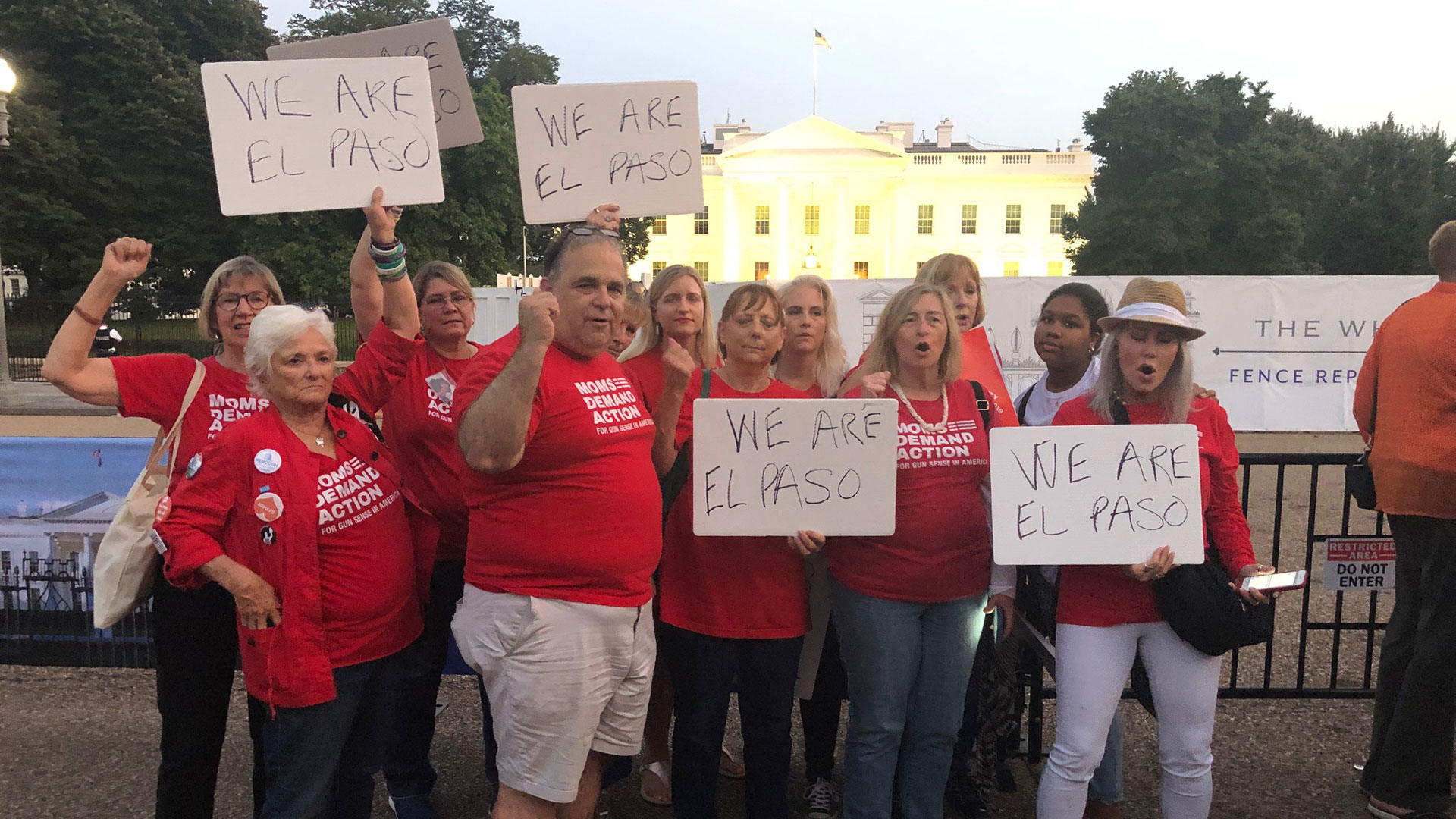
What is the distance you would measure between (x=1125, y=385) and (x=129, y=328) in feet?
91.1

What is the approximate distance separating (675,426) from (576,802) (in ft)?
3.90

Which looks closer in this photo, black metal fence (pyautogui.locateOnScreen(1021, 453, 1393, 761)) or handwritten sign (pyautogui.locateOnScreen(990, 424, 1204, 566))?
handwritten sign (pyautogui.locateOnScreen(990, 424, 1204, 566))

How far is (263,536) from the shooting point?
2.53 metres

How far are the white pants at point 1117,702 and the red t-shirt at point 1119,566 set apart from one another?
5 centimetres

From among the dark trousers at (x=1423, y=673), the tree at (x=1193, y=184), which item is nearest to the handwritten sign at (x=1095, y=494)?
the dark trousers at (x=1423, y=673)

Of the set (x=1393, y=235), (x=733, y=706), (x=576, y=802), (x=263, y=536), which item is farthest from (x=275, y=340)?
(x=1393, y=235)

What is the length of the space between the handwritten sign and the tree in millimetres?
43303

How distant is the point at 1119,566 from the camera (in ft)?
9.54

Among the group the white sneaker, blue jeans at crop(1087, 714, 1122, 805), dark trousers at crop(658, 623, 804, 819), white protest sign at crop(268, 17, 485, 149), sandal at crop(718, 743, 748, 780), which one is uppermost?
white protest sign at crop(268, 17, 485, 149)

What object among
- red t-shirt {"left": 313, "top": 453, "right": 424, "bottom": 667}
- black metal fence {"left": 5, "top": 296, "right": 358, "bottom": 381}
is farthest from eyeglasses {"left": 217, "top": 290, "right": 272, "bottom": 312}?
black metal fence {"left": 5, "top": 296, "right": 358, "bottom": 381}

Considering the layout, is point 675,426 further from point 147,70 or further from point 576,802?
point 147,70

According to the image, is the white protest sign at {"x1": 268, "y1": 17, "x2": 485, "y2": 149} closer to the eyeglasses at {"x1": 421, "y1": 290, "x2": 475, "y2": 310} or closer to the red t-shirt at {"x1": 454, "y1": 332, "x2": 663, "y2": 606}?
the eyeglasses at {"x1": 421, "y1": 290, "x2": 475, "y2": 310}

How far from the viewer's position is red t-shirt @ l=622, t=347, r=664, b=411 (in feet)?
10.9

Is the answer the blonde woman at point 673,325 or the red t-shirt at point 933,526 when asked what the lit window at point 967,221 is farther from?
the red t-shirt at point 933,526
